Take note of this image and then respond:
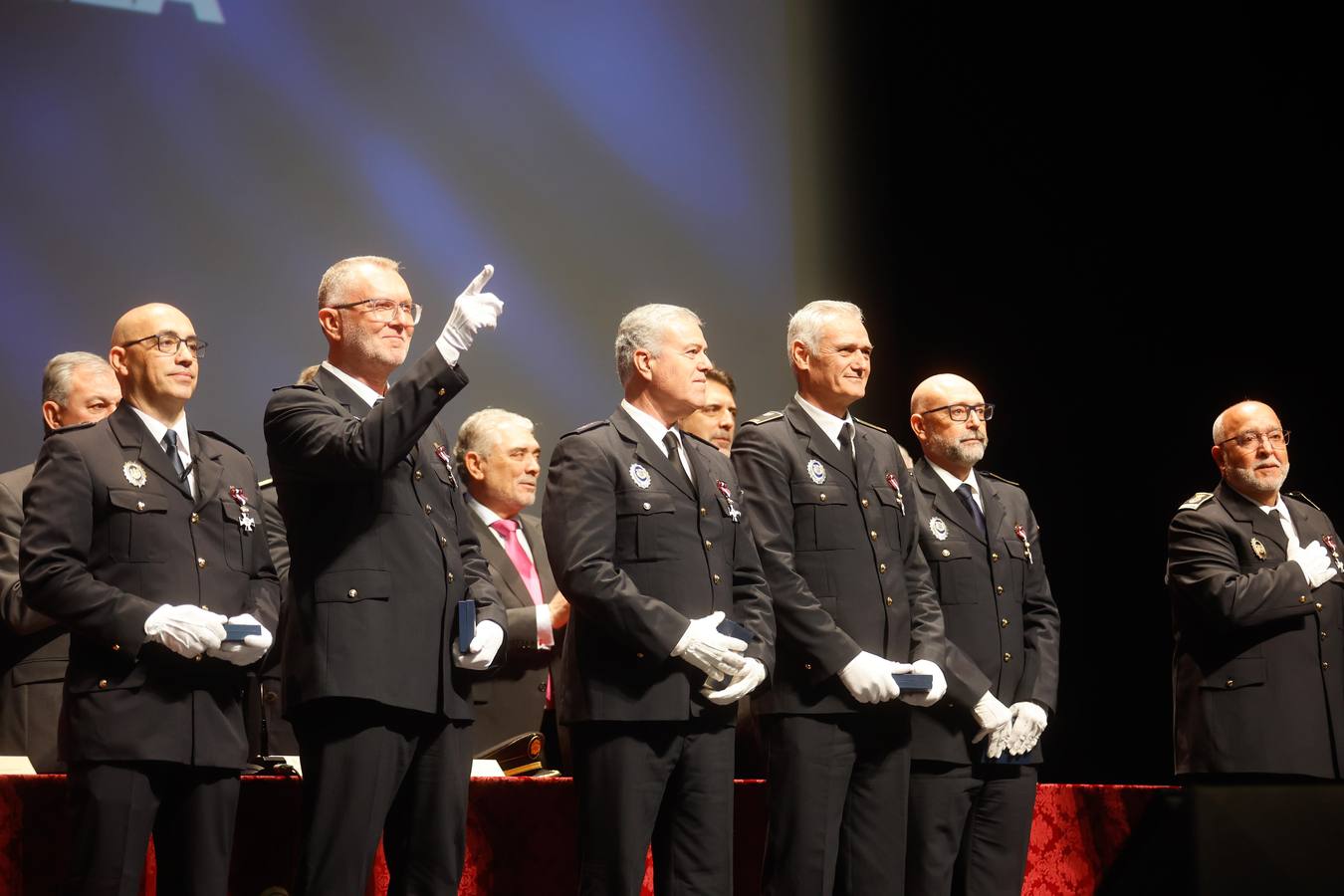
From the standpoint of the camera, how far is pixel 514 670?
4.67 m

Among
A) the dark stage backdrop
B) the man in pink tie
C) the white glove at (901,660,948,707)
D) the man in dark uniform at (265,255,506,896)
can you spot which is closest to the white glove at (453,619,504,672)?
the man in dark uniform at (265,255,506,896)

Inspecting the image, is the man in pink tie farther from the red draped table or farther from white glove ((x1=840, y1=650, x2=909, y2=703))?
white glove ((x1=840, y1=650, x2=909, y2=703))

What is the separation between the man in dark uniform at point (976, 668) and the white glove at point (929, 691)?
21 centimetres

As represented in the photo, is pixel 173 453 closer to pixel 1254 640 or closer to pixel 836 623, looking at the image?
pixel 836 623

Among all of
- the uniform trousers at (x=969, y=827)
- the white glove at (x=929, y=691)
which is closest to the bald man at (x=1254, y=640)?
the uniform trousers at (x=969, y=827)

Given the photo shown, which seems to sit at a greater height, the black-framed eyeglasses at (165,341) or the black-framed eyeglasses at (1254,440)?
the black-framed eyeglasses at (1254,440)

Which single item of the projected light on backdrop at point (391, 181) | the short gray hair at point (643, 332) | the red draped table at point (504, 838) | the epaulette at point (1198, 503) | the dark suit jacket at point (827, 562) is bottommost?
the red draped table at point (504, 838)

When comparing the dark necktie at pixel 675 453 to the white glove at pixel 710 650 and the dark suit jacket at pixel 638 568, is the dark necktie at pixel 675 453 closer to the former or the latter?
the dark suit jacket at pixel 638 568

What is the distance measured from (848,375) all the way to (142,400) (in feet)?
5.75

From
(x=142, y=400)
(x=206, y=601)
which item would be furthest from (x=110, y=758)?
(x=142, y=400)

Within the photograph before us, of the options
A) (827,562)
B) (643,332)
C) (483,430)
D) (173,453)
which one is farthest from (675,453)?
(483,430)

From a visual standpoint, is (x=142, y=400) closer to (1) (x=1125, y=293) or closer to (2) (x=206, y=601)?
(2) (x=206, y=601)

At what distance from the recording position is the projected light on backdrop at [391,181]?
5.05 meters

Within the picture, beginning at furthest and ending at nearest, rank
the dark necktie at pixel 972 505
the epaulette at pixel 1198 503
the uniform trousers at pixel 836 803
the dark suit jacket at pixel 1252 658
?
1. the epaulette at pixel 1198 503
2. the dark suit jacket at pixel 1252 658
3. the dark necktie at pixel 972 505
4. the uniform trousers at pixel 836 803
